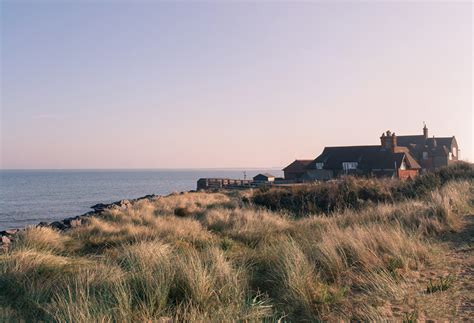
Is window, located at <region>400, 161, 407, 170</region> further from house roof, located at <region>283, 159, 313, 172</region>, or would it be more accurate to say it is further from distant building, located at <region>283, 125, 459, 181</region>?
house roof, located at <region>283, 159, 313, 172</region>

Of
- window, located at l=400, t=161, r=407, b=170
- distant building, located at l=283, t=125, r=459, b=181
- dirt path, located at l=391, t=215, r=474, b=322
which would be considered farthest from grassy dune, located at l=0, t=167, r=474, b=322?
window, located at l=400, t=161, r=407, b=170

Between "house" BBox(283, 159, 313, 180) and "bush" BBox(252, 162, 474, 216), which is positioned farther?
"house" BBox(283, 159, 313, 180)

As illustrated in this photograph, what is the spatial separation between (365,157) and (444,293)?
46.5 meters

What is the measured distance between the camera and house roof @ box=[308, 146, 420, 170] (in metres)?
48.0

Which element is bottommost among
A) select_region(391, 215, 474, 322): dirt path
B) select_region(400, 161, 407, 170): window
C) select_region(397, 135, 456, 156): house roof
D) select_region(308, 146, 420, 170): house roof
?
select_region(391, 215, 474, 322): dirt path

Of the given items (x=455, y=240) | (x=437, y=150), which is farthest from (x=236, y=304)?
(x=437, y=150)

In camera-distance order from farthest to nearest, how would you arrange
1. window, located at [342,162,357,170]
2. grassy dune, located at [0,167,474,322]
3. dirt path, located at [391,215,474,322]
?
window, located at [342,162,357,170], grassy dune, located at [0,167,474,322], dirt path, located at [391,215,474,322]

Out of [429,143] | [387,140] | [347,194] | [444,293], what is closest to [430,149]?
[429,143]

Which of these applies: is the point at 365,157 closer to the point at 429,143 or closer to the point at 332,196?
the point at 429,143

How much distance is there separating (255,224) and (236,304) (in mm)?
9115

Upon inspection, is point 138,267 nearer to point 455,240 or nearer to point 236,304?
point 236,304

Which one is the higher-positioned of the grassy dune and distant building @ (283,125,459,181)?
distant building @ (283,125,459,181)

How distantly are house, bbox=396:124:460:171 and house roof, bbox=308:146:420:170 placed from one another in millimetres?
9692

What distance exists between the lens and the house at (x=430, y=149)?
60.3 m
